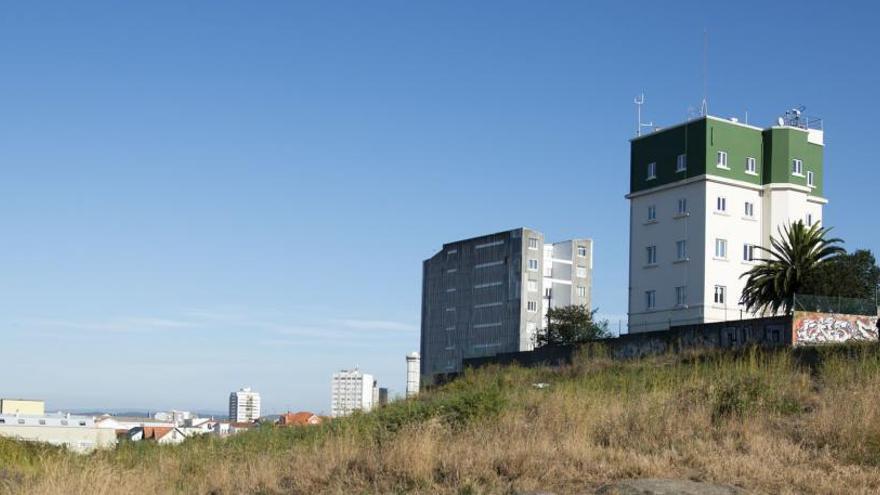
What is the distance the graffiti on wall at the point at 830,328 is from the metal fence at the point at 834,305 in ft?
1.25

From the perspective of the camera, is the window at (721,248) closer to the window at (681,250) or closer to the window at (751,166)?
the window at (681,250)

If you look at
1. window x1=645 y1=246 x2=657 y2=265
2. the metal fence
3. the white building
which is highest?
window x1=645 y1=246 x2=657 y2=265

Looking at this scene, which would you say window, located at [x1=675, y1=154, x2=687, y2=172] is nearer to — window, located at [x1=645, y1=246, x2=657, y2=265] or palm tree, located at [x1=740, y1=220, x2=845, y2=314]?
window, located at [x1=645, y1=246, x2=657, y2=265]

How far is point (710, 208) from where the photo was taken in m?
62.8

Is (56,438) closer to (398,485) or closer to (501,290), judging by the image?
(501,290)

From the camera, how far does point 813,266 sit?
5584 cm

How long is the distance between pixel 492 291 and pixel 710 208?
2523 inches

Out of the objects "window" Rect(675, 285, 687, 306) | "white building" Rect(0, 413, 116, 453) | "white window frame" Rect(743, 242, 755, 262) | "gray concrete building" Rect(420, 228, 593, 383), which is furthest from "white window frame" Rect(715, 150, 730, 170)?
"white building" Rect(0, 413, 116, 453)

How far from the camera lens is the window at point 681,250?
208ft

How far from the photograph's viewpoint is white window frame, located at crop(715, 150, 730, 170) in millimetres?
63219

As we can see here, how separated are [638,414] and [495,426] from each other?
6.70 feet

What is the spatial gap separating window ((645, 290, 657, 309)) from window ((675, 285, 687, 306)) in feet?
5.76

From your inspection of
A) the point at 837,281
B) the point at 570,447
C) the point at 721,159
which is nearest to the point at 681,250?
the point at 721,159

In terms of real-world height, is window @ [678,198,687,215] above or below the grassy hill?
above
